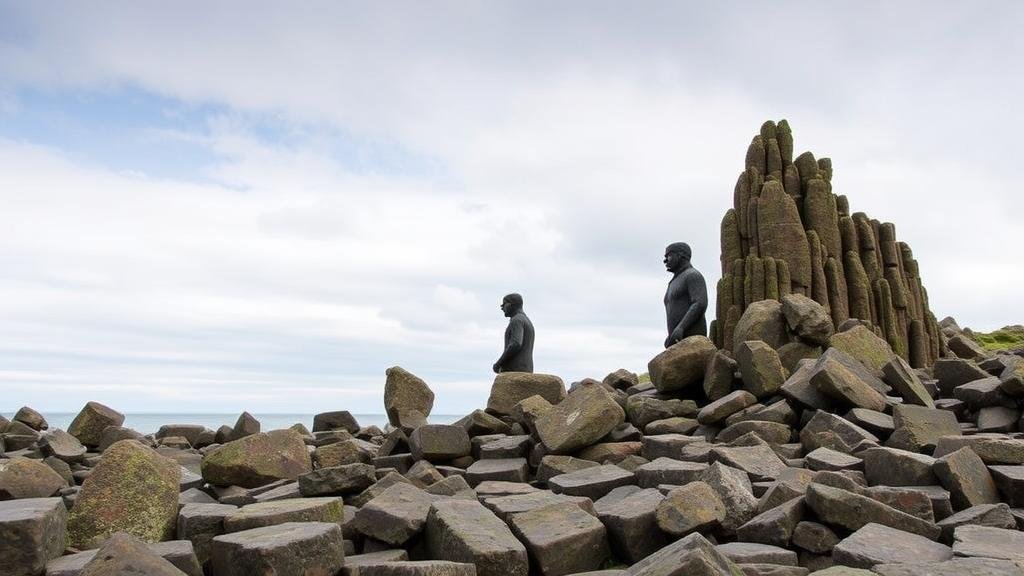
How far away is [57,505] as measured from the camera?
6176 millimetres

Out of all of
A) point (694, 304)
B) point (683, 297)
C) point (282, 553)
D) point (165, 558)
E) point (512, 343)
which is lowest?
point (165, 558)

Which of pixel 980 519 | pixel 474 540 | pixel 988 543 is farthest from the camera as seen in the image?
pixel 980 519

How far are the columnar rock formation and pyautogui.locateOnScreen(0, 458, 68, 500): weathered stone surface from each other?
12922 mm

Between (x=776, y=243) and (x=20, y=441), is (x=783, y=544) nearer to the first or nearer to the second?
(x=776, y=243)

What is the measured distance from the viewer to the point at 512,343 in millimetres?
15438

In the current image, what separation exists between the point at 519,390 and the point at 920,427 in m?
6.06

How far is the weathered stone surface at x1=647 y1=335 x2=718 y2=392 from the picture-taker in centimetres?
1188

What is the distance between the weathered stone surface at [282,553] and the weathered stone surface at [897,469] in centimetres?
524

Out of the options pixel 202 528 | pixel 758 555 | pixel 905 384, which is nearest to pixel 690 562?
pixel 758 555

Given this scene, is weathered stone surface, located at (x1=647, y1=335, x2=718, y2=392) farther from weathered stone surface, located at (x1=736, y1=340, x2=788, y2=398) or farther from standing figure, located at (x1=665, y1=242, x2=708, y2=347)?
standing figure, located at (x1=665, y1=242, x2=708, y2=347)

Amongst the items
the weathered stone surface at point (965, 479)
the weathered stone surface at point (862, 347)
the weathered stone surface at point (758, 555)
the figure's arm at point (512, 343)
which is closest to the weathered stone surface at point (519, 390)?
the figure's arm at point (512, 343)

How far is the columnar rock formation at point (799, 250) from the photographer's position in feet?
57.8

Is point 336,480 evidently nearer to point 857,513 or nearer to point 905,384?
point 857,513

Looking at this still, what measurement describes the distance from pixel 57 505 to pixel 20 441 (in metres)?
12.0
